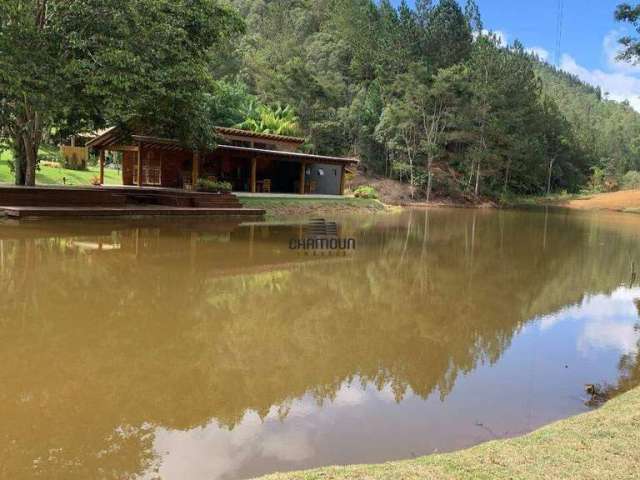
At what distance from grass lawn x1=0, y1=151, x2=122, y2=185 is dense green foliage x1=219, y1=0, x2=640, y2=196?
1648 cm

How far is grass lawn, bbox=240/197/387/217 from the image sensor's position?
24047mm

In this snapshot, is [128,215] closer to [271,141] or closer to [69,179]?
[69,179]

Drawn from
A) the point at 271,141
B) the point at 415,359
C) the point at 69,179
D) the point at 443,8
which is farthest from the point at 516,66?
the point at 415,359

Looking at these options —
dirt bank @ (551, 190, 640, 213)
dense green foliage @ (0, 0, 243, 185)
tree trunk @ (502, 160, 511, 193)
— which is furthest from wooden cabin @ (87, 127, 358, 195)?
dirt bank @ (551, 190, 640, 213)

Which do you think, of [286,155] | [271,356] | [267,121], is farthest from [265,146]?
[271,356]

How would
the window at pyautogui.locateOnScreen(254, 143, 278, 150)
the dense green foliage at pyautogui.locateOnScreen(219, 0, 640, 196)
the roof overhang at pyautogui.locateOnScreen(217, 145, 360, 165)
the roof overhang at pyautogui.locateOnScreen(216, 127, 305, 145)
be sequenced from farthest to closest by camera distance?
the dense green foliage at pyautogui.locateOnScreen(219, 0, 640, 196)
the window at pyautogui.locateOnScreen(254, 143, 278, 150)
the roof overhang at pyautogui.locateOnScreen(216, 127, 305, 145)
the roof overhang at pyautogui.locateOnScreen(217, 145, 360, 165)

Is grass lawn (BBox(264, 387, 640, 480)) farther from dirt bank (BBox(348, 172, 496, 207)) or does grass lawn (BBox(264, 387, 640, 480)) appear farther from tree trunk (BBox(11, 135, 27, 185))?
dirt bank (BBox(348, 172, 496, 207))

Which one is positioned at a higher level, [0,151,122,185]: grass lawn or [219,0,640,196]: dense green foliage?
[219,0,640,196]: dense green foliage

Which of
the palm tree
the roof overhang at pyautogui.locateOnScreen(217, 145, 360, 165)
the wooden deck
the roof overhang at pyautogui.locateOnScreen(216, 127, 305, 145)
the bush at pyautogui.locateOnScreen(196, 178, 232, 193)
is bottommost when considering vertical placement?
the wooden deck

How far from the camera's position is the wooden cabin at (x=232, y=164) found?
2322 cm

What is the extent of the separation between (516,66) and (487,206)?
48.1 feet

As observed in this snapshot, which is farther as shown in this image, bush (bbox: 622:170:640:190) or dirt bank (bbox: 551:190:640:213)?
bush (bbox: 622:170:640:190)

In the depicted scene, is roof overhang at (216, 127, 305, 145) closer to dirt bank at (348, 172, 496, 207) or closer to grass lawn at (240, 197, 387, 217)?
grass lawn at (240, 197, 387, 217)

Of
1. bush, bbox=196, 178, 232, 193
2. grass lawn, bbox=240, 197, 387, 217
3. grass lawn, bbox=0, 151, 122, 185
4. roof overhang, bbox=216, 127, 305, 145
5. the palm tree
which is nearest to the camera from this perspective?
bush, bbox=196, 178, 232, 193
